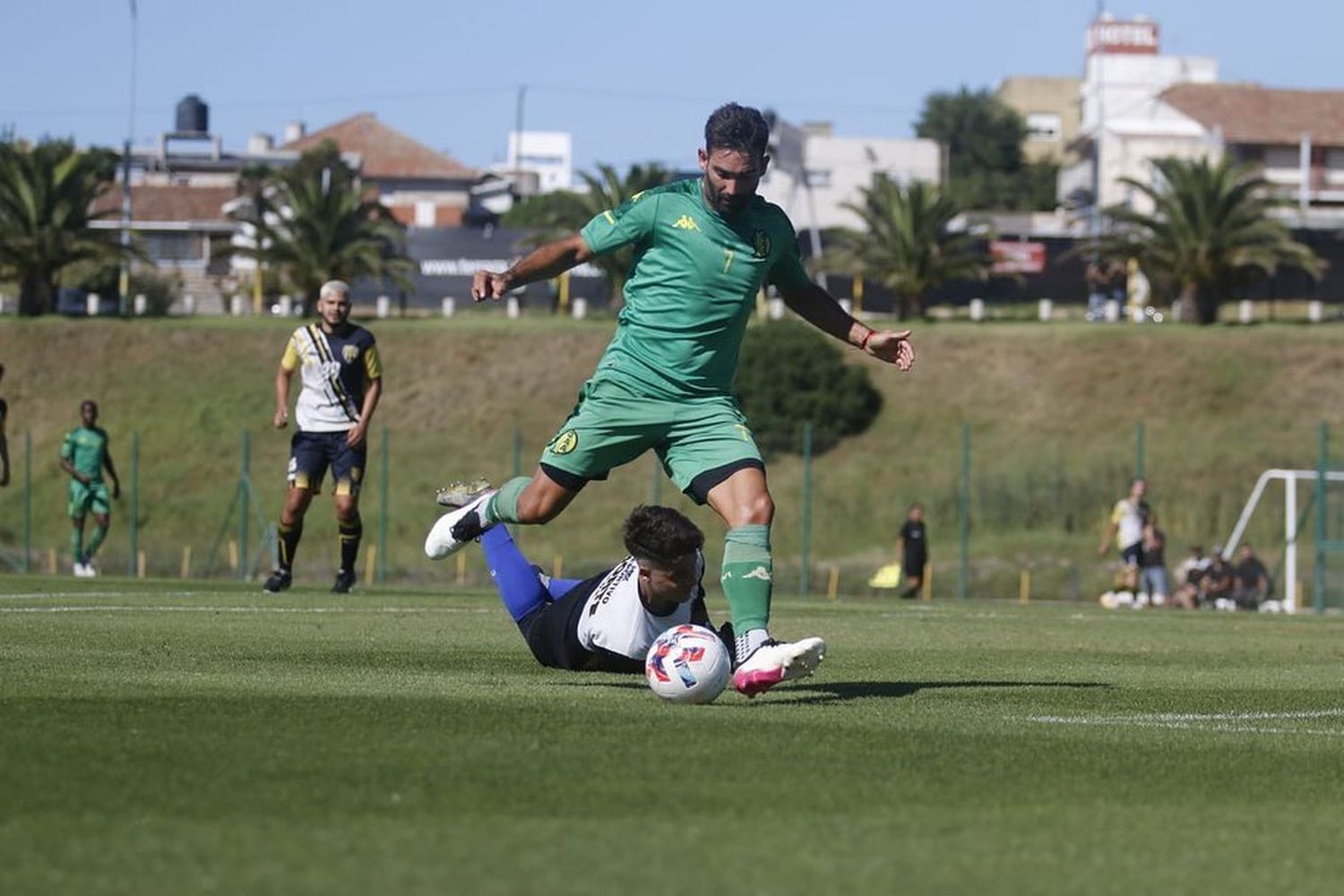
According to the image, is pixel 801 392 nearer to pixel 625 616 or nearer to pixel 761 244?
pixel 761 244

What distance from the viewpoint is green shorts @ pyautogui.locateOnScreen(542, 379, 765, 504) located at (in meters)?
8.53

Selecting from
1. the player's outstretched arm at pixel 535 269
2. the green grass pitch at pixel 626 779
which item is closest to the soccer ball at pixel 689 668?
the green grass pitch at pixel 626 779

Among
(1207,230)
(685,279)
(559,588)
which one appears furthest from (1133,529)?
(1207,230)

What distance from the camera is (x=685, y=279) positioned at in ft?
28.2

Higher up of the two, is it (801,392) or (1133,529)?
(801,392)

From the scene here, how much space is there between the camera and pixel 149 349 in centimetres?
6581

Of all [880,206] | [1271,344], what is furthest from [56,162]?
[1271,344]

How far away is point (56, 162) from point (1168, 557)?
31815 millimetres

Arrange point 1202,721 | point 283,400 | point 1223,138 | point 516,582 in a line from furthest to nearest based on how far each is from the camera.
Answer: point 1223,138
point 283,400
point 516,582
point 1202,721

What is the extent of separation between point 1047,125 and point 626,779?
158m

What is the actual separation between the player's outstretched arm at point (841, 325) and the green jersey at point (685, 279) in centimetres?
31

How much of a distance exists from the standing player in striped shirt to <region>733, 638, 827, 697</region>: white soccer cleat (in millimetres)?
8011

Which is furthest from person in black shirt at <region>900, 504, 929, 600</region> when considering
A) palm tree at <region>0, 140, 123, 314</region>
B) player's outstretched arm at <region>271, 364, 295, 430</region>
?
palm tree at <region>0, 140, 123, 314</region>

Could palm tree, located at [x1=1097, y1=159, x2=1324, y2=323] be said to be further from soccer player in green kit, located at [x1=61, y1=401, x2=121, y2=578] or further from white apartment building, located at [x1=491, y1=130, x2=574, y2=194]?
white apartment building, located at [x1=491, y1=130, x2=574, y2=194]
